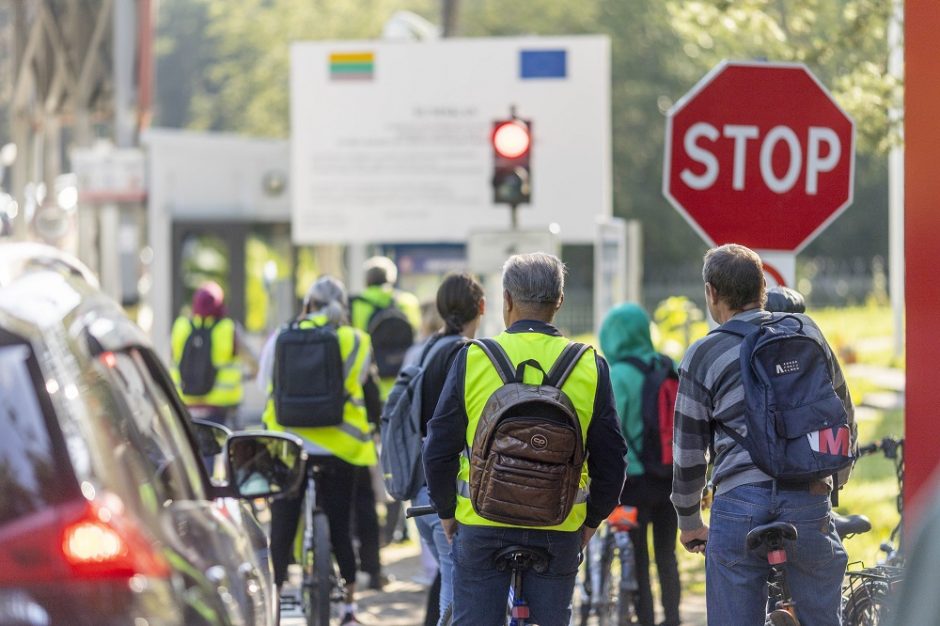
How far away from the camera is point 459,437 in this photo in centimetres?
512

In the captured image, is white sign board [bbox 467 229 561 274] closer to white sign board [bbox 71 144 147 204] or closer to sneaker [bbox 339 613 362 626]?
sneaker [bbox 339 613 362 626]

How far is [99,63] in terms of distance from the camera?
27.1 m

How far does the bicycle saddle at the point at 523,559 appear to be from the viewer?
502cm

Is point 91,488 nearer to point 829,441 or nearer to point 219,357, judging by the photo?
point 829,441

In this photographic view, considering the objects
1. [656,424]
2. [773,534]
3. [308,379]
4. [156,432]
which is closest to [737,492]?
[773,534]

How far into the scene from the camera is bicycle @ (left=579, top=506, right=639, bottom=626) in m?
7.69

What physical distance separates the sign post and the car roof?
389 cm

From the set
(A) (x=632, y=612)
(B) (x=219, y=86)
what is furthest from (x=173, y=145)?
(B) (x=219, y=86)

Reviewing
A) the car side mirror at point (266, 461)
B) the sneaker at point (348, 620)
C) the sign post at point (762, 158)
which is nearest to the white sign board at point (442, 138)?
the sneaker at point (348, 620)

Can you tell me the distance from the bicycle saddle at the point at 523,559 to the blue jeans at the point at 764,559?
1.72ft

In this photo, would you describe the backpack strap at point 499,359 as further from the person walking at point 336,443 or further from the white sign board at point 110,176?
the white sign board at point 110,176

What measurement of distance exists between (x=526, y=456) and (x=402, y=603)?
4912 mm

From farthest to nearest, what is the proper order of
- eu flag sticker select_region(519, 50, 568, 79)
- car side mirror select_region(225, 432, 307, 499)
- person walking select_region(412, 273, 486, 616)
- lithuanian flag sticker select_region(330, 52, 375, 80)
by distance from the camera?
lithuanian flag sticker select_region(330, 52, 375, 80) < eu flag sticker select_region(519, 50, 568, 79) < person walking select_region(412, 273, 486, 616) < car side mirror select_region(225, 432, 307, 499)

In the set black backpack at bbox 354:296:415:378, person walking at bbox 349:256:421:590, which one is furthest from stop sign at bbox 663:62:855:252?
black backpack at bbox 354:296:415:378
